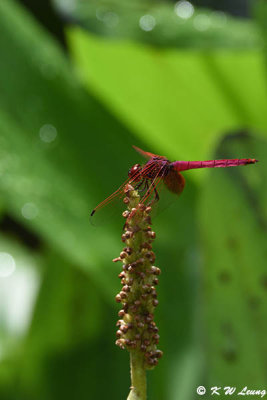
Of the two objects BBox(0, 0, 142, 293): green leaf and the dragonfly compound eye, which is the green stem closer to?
the dragonfly compound eye

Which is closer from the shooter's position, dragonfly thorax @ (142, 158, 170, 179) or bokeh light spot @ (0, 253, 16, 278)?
dragonfly thorax @ (142, 158, 170, 179)

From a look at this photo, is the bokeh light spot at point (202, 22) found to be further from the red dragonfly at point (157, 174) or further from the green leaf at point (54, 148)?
the red dragonfly at point (157, 174)

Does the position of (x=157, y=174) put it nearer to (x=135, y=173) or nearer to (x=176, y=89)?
(x=135, y=173)

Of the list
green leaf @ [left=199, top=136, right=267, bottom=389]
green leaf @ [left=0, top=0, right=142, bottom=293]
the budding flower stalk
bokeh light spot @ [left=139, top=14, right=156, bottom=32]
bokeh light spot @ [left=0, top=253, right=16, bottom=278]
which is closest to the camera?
the budding flower stalk

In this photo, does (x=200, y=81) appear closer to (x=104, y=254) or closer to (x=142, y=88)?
(x=142, y=88)

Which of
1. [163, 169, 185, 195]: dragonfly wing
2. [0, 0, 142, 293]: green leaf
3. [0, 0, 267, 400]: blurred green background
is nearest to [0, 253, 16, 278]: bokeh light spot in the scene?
[0, 0, 267, 400]: blurred green background

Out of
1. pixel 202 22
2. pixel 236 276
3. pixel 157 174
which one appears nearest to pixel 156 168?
pixel 157 174

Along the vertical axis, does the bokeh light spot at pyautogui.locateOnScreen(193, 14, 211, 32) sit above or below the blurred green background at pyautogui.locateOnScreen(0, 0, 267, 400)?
above
